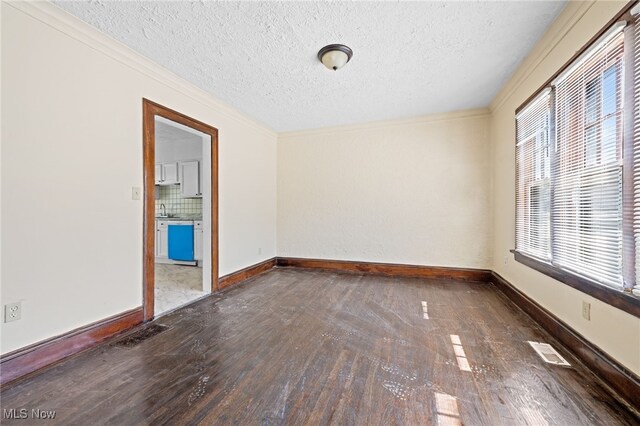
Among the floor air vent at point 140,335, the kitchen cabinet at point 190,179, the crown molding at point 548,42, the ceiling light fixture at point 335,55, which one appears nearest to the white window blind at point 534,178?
the crown molding at point 548,42

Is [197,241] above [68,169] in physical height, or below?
below

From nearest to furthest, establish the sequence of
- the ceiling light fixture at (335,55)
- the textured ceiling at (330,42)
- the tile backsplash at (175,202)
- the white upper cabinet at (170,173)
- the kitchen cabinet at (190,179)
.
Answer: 1. the textured ceiling at (330,42)
2. the ceiling light fixture at (335,55)
3. the kitchen cabinet at (190,179)
4. the white upper cabinet at (170,173)
5. the tile backsplash at (175,202)

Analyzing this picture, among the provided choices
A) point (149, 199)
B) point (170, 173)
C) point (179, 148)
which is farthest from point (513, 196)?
point (170, 173)

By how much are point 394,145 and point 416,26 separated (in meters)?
2.36

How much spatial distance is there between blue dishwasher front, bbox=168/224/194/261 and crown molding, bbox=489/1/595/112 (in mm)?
5532

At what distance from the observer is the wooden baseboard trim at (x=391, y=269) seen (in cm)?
396

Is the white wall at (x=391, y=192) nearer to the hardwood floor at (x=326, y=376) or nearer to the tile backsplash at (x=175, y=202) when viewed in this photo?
the hardwood floor at (x=326, y=376)

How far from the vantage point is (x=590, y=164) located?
180 cm

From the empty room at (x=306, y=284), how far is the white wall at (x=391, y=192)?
0.35 meters

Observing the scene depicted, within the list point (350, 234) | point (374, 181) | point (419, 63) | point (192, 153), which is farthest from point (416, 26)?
point (192, 153)

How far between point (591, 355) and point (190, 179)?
5987 millimetres

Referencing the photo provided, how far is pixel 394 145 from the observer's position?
436cm

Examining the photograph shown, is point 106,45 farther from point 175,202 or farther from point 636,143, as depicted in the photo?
point 175,202

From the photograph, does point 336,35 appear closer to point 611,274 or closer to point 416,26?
point 416,26
